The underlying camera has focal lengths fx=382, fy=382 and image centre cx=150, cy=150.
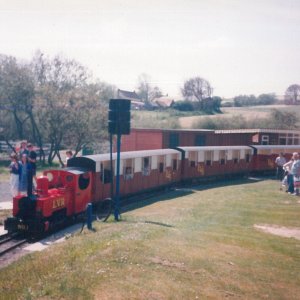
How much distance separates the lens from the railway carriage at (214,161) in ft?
89.6

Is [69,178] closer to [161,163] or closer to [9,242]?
[9,242]

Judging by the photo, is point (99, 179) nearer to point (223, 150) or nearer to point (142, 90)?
point (223, 150)

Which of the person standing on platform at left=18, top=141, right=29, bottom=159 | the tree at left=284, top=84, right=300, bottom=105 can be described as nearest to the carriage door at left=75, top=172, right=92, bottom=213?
the person standing on platform at left=18, top=141, right=29, bottom=159

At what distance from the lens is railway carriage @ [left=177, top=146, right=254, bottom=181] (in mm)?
27297

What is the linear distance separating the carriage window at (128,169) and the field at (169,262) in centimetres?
518

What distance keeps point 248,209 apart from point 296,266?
7.16 metres

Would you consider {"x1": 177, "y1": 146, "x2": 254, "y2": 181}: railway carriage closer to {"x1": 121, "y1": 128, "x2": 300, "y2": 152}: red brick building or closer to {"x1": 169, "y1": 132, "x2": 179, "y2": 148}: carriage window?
{"x1": 121, "y1": 128, "x2": 300, "y2": 152}: red brick building

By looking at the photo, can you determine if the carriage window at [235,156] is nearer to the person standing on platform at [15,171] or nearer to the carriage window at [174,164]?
the carriage window at [174,164]

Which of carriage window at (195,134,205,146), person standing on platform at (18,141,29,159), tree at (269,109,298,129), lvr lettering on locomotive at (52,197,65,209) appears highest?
tree at (269,109,298,129)

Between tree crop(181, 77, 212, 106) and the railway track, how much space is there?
75.0 meters

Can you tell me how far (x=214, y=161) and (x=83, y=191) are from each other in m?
15.1

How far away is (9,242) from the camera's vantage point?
526 inches

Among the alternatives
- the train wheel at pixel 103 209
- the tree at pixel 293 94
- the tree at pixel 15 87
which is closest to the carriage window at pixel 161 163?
the train wheel at pixel 103 209

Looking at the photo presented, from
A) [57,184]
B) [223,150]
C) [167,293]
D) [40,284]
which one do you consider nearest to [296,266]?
[167,293]
